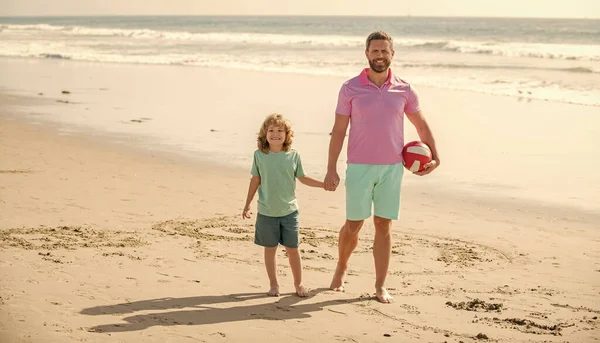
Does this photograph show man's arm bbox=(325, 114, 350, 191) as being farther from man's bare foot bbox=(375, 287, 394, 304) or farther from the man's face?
man's bare foot bbox=(375, 287, 394, 304)

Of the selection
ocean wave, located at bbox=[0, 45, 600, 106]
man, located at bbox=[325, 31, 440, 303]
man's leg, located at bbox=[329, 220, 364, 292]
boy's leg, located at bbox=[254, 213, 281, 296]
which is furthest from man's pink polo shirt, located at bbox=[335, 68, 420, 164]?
ocean wave, located at bbox=[0, 45, 600, 106]

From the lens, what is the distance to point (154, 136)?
45.9 feet

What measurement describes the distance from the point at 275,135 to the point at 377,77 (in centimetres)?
82

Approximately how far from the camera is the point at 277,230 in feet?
20.2

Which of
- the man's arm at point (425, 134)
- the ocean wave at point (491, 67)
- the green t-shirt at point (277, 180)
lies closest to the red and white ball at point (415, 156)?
the man's arm at point (425, 134)

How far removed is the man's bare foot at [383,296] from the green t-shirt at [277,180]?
0.85 m

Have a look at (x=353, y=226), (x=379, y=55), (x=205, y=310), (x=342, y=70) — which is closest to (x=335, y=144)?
(x=353, y=226)

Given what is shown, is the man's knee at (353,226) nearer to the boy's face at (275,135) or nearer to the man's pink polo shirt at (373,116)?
the man's pink polo shirt at (373,116)

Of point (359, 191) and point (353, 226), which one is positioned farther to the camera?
point (353, 226)

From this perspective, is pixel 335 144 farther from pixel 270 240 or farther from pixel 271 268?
pixel 271 268

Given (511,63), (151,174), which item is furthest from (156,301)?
(511,63)

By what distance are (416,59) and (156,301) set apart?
3111 centimetres

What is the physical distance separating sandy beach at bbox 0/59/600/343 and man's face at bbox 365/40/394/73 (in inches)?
64.9

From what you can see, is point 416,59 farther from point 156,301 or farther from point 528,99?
point 156,301
